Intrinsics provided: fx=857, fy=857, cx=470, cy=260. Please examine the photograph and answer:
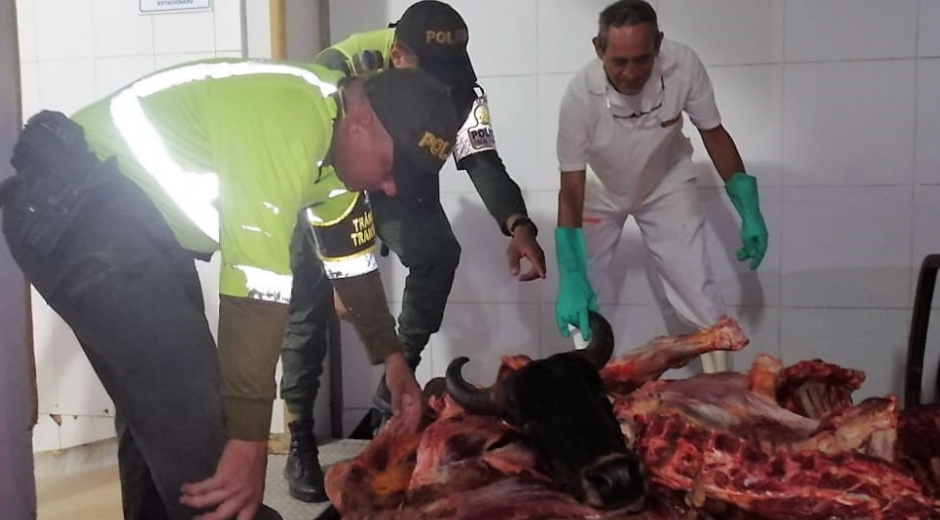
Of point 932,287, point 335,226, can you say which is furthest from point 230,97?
point 932,287

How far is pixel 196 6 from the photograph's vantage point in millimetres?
1262

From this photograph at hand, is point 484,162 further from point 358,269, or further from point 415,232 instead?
point 358,269

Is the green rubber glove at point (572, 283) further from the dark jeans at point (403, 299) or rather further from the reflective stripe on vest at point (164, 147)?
the reflective stripe on vest at point (164, 147)

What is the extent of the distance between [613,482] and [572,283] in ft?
2.09

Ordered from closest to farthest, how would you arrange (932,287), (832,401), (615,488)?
1. (615,488)
2. (832,401)
3. (932,287)

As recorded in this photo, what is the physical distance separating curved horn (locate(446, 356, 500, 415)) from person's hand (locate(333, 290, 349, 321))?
0.88 ft

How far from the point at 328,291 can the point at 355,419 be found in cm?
29

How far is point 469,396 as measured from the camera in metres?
1.09

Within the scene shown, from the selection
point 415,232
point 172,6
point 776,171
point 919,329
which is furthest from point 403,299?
point 919,329

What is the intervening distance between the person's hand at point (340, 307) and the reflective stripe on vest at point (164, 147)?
0.30 m

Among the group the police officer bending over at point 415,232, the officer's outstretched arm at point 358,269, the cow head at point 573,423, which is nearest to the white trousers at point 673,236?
the police officer bending over at point 415,232

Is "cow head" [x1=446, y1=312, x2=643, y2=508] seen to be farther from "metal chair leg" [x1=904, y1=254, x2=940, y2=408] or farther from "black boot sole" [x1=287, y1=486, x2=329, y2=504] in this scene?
"metal chair leg" [x1=904, y1=254, x2=940, y2=408]

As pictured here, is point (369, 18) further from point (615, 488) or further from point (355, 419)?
point (615, 488)

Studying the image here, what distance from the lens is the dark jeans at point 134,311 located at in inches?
39.0
